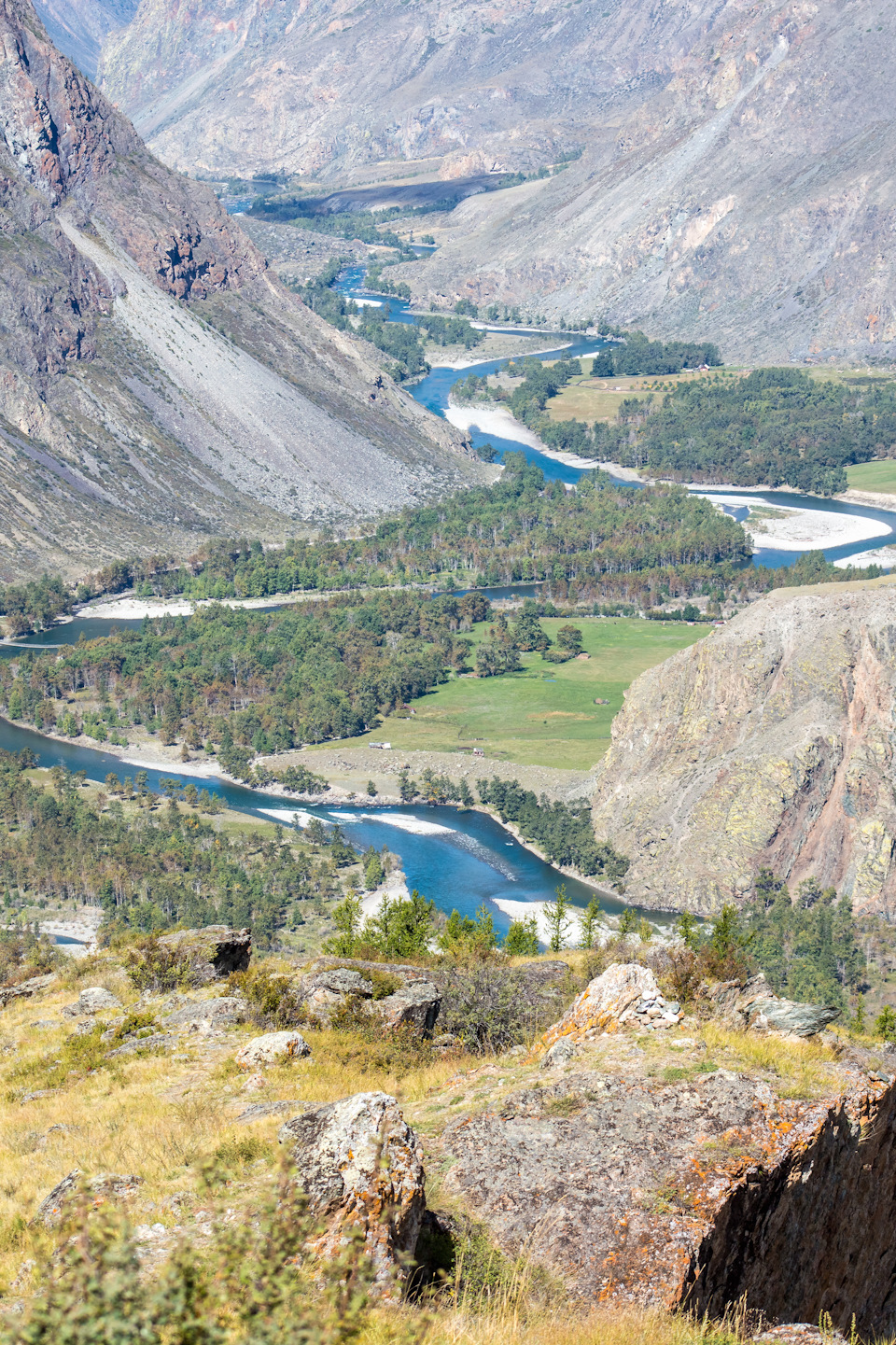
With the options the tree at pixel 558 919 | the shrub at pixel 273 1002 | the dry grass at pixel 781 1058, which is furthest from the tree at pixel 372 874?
the dry grass at pixel 781 1058

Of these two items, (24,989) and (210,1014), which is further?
(24,989)

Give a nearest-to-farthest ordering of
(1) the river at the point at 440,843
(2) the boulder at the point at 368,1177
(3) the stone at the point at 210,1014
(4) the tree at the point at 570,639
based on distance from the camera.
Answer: (2) the boulder at the point at 368,1177 < (3) the stone at the point at 210,1014 < (1) the river at the point at 440,843 < (4) the tree at the point at 570,639

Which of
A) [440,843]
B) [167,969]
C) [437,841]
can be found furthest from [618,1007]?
[437,841]

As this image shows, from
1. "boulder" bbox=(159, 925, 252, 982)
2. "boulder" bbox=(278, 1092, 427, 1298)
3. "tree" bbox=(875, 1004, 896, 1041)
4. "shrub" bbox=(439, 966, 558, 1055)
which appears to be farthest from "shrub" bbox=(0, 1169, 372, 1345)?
"tree" bbox=(875, 1004, 896, 1041)

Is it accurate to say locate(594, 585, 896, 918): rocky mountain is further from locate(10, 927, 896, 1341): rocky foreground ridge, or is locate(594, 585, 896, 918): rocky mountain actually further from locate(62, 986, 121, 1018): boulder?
locate(10, 927, 896, 1341): rocky foreground ridge

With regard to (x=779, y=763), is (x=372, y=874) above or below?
below

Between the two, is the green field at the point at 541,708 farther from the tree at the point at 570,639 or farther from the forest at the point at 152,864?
the forest at the point at 152,864

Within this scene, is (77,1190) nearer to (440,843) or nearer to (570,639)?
(440,843)
